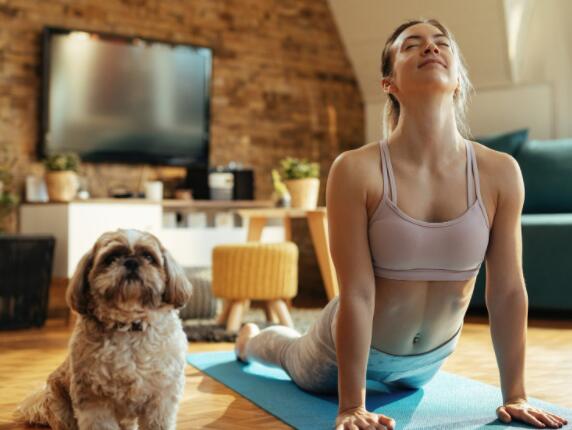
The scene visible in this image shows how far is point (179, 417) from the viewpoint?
2029mm

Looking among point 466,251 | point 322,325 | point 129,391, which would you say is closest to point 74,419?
point 129,391

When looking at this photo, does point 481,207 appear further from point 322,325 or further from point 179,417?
point 179,417

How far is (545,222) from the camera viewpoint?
13.3ft

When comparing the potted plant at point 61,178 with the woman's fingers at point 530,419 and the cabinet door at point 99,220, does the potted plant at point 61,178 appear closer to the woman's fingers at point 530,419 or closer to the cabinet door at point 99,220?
the cabinet door at point 99,220

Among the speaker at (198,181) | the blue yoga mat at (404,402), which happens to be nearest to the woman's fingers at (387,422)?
the blue yoga mat at (404,402)

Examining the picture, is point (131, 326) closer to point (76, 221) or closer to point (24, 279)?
point (24, 279)

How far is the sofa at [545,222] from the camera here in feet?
13.1

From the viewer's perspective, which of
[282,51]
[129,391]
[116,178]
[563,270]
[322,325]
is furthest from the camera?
[282,51]

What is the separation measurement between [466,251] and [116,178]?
387 centimetres

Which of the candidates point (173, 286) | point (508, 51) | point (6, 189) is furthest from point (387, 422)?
point (508, 51)

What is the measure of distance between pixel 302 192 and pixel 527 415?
2929mm

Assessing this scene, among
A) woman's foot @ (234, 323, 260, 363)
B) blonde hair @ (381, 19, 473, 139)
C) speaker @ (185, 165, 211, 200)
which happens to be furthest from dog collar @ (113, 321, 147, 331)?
speaker @ (185, 165, 211, 200)

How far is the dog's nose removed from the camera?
58.9 inches

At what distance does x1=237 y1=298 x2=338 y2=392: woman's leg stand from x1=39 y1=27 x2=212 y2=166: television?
2.87m
